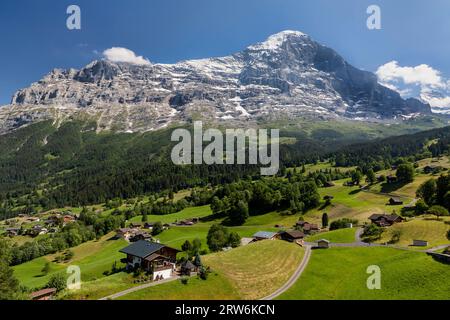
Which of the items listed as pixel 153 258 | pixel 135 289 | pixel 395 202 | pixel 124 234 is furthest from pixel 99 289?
A: pixel 395 202

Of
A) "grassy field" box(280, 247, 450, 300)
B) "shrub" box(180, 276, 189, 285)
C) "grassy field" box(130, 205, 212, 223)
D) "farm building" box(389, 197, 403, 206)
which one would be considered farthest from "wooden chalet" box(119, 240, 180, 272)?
"farm building" box(389, 197, 403, 206)

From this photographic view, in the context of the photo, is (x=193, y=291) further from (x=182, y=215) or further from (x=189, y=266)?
(x=182, y=215)

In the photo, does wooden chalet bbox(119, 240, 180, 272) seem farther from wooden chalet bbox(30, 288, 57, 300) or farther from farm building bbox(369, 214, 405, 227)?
farm building bbox(369, 214, 405, 227)
